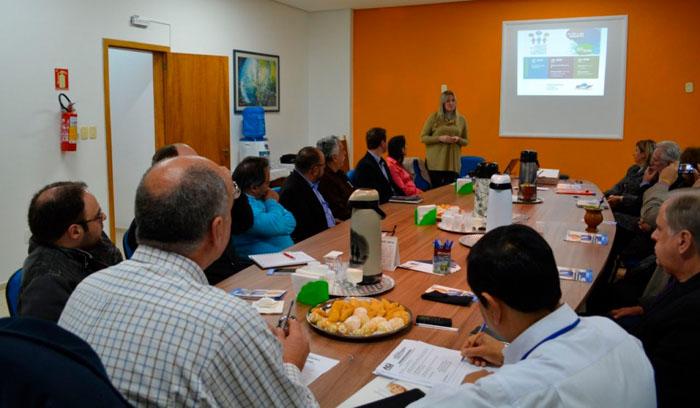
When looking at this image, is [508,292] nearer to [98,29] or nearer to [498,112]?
[98,29]

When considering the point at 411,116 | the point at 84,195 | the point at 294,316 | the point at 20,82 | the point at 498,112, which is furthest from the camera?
the point at 411,116

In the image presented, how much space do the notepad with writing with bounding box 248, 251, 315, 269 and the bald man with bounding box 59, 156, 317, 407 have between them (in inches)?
46.6

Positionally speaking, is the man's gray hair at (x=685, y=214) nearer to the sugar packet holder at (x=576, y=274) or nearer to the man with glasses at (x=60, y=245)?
the sugar packet holder at (x=576, y=274)

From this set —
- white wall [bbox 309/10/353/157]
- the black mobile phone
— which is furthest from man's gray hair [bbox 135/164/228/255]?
white wall [bbox 309/10/353/157]

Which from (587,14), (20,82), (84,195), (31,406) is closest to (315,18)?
(587,14)

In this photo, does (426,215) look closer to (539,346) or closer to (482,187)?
(482,187)

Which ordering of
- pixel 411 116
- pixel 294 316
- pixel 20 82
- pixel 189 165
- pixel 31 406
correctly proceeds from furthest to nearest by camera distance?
pixel 411 116
pixel 20 82
pixel 294 316
pixel 189 165
pixel 31 406

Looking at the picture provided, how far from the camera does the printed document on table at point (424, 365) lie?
158 centimetres

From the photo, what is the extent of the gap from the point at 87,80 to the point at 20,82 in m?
0.72

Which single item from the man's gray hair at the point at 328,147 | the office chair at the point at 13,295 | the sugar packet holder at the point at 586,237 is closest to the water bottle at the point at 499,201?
the sugar packet holder at the point at 586,237

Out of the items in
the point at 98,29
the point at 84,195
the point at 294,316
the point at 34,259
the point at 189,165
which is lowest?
the point at 294,316

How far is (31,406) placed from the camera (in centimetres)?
71

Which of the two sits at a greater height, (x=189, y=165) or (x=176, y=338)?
(x=189, y=165)

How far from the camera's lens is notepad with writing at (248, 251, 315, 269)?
2.64 meters
